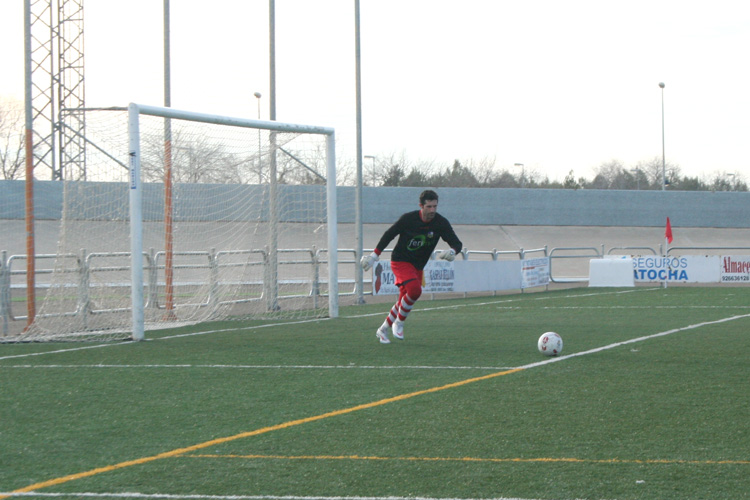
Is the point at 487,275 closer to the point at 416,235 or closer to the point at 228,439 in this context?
the point at 416,235

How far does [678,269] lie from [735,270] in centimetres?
176

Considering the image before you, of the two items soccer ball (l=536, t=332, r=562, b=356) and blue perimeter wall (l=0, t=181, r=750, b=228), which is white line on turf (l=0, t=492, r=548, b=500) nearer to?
soccer ball (l=536, t=332, r=562, b=356)

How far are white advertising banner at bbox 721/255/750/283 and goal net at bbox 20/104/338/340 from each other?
12.9 metres

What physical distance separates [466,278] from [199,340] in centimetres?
1151

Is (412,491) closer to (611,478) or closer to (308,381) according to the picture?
(611,478)

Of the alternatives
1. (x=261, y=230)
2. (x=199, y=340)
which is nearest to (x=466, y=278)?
(x=261, y=230)

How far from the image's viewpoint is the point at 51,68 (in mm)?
14562

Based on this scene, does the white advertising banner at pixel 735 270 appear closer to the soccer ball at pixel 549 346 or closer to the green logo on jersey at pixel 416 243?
the green logo on jersey at pixel 416 243

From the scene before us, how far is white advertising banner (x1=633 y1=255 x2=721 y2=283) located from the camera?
24.5m

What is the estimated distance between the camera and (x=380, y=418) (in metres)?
6.26

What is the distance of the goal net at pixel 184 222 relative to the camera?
12.5 m

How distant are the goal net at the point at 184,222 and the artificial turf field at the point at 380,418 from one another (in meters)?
1.89

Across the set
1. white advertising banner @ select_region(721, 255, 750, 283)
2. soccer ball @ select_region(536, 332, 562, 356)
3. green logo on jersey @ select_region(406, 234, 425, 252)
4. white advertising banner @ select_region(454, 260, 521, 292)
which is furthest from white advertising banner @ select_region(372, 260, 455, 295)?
soccer ball @ select_region(536, 332, 562, 356)

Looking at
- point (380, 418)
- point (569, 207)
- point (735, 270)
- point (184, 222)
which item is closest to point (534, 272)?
point (735, 270)
